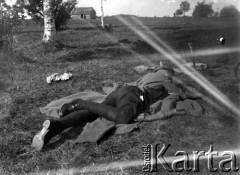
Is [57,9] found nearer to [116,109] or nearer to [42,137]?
[116,109]

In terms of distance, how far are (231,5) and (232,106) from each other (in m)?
2.06

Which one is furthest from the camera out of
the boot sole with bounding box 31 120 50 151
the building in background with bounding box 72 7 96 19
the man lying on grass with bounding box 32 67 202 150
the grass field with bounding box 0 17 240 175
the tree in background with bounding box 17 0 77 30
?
the building in background with bounding box 72 7 96 19

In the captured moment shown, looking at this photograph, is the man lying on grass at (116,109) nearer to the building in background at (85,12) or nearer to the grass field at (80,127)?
the grass field at (80,127)

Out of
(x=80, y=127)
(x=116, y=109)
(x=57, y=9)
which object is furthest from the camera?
(x=57, y=9)

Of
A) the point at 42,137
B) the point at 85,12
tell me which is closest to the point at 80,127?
the point at 42,137

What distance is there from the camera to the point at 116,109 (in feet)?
15.6

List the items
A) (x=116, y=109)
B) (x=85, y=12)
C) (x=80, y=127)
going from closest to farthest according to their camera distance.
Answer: (x=116, y=109) → (x=80, y=127) → (x=85, y=12)

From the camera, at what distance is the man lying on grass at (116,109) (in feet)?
14.0

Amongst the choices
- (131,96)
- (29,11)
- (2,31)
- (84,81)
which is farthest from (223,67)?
(29,11)

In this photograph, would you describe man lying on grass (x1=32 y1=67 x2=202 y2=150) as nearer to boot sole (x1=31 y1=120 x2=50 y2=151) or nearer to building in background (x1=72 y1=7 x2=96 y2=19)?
boot sole (x1=31 y1=120 x2=50 y2=151)

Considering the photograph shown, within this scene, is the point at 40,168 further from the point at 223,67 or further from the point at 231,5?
the point at 223,67

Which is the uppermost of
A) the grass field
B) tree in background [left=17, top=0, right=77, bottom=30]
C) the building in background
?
the building in background

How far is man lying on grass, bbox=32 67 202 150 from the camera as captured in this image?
4.28 meters

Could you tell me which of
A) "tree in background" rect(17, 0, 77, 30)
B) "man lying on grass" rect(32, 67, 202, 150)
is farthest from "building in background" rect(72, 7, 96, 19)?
"man lying on grass" rect(32, 67, 202, 150)
